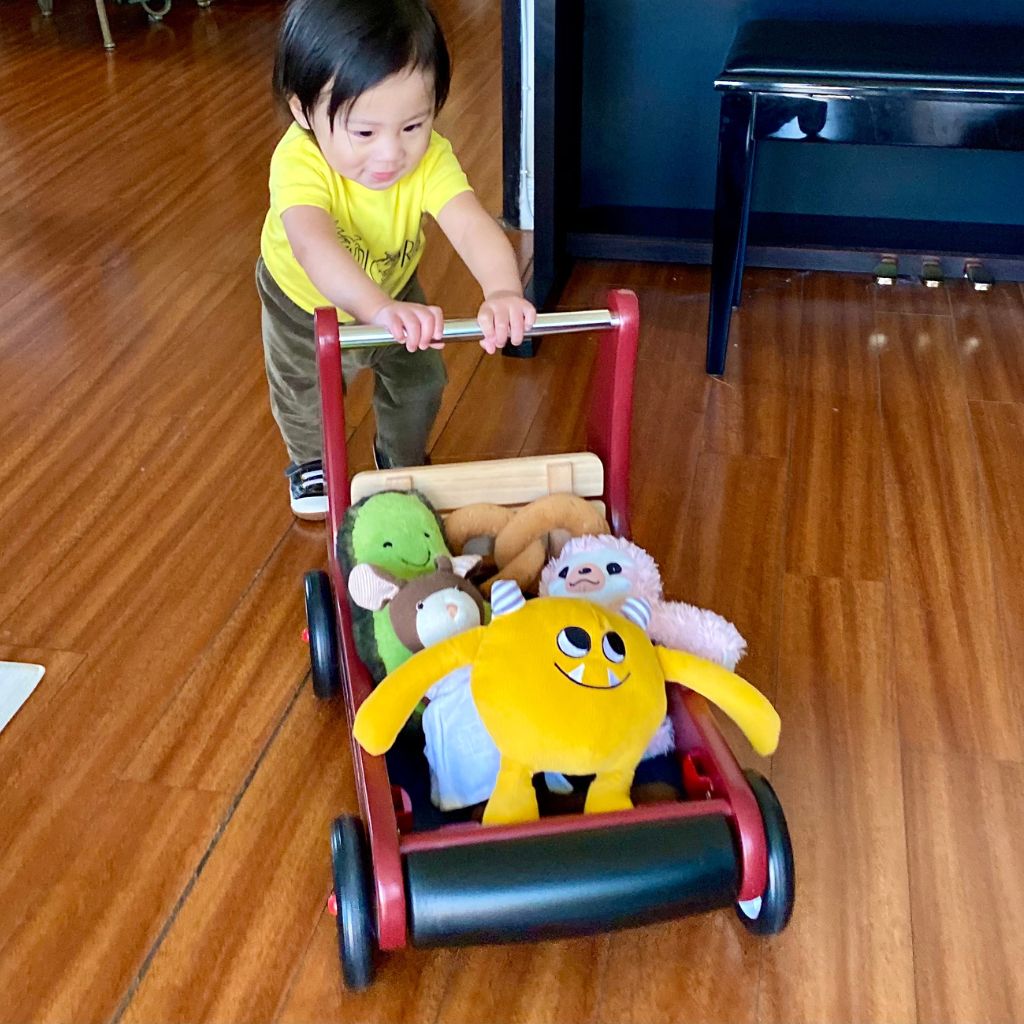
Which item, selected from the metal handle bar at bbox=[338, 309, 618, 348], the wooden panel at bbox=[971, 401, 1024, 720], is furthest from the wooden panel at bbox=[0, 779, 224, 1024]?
the wooden panel at bbox=[971, 401, 1024, 720]

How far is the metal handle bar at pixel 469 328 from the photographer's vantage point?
942mm

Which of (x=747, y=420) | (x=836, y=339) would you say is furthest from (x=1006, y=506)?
(x=836, y=339)

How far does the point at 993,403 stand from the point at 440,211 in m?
0.90

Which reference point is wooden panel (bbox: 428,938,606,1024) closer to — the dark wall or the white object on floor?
the white object on floor

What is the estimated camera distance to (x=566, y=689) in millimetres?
816

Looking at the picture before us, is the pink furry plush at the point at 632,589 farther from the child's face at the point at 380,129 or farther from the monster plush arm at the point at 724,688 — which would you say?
the child's face at the point at 380,129

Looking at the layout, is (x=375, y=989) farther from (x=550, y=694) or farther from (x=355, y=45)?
(x=355, y=45)

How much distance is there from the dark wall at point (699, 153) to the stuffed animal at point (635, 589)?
119cm

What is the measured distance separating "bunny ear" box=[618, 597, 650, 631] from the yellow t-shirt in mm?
452

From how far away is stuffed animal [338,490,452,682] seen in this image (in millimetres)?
967

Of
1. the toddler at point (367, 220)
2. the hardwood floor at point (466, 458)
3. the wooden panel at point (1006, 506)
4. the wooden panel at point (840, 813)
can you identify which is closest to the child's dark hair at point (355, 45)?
the toddler at point (367, 220)

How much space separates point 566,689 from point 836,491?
2.34 feet

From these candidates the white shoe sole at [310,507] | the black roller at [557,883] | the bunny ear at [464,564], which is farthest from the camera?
the white shoe sole at [310,507]

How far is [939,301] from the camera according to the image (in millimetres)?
1858
